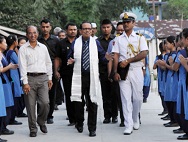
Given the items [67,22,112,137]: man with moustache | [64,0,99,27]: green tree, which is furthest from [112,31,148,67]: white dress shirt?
[64,0,99,27]: green tree

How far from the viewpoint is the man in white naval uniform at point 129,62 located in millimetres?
10578

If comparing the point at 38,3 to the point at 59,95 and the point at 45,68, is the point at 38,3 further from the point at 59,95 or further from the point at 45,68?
the point at 45,68

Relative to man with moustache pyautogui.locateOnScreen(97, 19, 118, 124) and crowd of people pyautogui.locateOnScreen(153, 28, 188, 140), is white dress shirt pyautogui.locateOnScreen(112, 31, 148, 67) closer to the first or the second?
crowd of people pyautogui.locateOnScreen(153, 28, 188, 140)

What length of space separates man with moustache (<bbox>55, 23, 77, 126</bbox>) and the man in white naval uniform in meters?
1.43

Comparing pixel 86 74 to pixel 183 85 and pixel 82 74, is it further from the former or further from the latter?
pixel 183 85

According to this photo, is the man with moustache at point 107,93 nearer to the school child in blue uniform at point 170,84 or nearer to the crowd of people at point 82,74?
the crowd of people at point 82,74

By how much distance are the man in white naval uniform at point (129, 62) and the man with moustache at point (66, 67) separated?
1429mm

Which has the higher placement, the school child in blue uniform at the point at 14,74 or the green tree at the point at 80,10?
the green tree at the point at 80,10

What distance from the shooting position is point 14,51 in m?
12.1

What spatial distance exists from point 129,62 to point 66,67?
5.87 feet

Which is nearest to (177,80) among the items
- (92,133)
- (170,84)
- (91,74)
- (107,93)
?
(170,84)

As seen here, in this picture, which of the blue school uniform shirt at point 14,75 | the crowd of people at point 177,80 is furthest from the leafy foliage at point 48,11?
the crowd of people at point 177,80

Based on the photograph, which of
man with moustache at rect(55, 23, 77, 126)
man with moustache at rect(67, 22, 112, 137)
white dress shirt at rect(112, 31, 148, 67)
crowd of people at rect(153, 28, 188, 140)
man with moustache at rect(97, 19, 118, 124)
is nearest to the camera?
crowd of people at rect(153, 28, 188, 140)

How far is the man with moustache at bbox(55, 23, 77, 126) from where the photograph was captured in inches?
465
